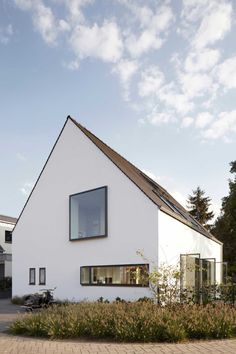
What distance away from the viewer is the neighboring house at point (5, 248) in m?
36.0

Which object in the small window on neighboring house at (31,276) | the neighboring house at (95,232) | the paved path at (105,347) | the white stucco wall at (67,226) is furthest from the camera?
the small window on neighboring house at (31,276)

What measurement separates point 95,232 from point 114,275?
2.31m

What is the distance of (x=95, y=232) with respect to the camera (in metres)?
19.8

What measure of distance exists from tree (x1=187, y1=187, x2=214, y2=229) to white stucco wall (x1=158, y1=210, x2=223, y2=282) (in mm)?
30289

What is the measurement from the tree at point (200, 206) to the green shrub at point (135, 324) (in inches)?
1676

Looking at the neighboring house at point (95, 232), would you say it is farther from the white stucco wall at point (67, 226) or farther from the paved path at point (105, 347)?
the paved path at point (105, 347)

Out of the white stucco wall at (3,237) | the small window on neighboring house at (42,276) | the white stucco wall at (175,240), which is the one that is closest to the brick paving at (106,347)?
the white stucco wall at (175,240)

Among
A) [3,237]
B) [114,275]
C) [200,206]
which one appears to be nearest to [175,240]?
[114,275]

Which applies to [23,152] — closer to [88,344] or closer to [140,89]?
[140,89]

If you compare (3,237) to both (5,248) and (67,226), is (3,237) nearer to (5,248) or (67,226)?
(5,248)

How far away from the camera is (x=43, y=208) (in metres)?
23.5

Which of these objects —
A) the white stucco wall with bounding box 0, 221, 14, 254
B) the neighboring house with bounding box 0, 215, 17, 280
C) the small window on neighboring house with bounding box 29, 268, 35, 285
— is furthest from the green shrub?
the white stucco wall with bounding box 0, 221, 14, 254

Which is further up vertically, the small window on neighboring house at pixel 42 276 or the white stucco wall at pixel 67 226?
the white stucco wall at pixel 67 226

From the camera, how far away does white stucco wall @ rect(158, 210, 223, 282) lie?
1728 centimetres
